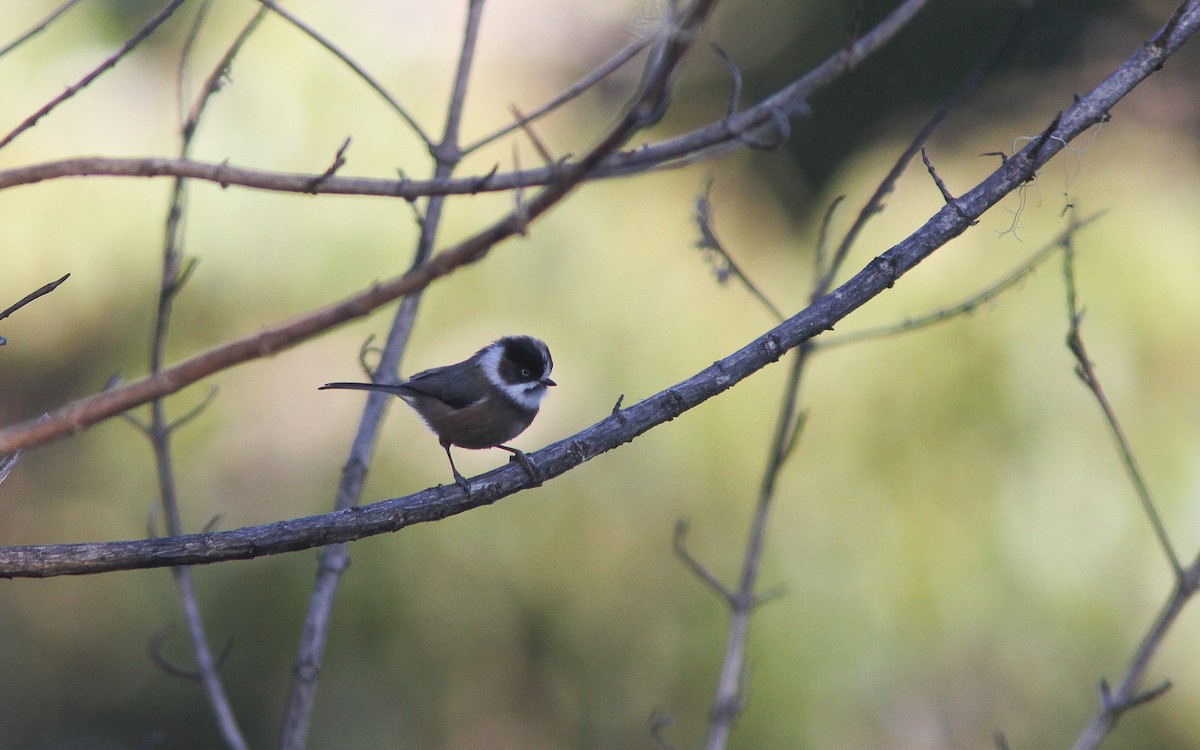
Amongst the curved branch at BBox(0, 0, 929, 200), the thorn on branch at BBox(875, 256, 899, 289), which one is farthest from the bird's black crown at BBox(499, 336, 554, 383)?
the curved branch at BBox(0, 0, 929, 200)

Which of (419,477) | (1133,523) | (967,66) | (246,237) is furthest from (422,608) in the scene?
(967,66)

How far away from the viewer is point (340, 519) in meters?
1.78

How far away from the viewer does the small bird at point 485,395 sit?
303 centimetres

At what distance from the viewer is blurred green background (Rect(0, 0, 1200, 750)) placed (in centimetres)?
332

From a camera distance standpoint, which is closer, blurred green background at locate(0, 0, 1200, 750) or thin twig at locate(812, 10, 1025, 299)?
thin twig at locate(812, 10, 1025, 299)

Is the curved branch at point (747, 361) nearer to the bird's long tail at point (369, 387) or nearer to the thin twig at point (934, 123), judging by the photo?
the thin twig at point (934, 123)

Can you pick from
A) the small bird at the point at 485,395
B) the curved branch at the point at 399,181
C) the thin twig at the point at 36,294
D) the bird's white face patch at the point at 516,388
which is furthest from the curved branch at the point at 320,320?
the bird's white face patch at the point at 516,388

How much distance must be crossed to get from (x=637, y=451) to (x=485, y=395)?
0.84m

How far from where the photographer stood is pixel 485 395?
10.1ft

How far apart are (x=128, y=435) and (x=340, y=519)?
242 cm

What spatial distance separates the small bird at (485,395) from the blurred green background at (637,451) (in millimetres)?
492

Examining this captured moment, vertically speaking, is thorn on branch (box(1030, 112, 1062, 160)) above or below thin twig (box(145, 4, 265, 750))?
below

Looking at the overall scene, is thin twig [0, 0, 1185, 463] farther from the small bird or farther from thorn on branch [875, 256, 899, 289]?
the small bird

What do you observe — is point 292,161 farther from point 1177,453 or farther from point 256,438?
point 1177,453
